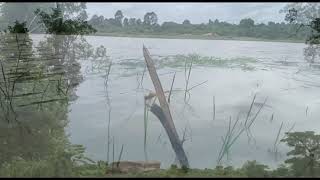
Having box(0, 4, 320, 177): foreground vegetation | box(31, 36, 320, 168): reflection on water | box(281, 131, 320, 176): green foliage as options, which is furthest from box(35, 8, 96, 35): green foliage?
box(281, 131, 320, 176): green foliage

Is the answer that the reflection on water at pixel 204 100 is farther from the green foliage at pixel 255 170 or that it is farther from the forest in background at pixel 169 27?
the green foliage at pixel 255 170

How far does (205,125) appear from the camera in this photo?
9.10 feet

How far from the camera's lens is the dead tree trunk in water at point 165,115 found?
244 centimetres

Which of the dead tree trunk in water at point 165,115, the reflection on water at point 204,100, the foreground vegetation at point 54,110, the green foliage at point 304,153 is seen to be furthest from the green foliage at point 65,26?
the green foliage at point 304,153

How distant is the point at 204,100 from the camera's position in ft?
9.57

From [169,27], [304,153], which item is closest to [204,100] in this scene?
[169,27]

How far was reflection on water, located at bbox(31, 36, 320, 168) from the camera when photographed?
2.55 m

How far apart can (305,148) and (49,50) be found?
70.4 inches

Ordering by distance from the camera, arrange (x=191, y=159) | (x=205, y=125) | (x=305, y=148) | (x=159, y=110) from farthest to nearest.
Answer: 1. (x=205, y=125)
2. (x=159, y=110)
3. (x=191, y=159)
4. (x=305, y=148)

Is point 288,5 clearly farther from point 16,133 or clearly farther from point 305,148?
point 16,133

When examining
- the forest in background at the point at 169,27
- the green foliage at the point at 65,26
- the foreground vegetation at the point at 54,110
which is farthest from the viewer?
the green foliage at the point at 65,26

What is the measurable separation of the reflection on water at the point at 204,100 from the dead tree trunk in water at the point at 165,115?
38 mm

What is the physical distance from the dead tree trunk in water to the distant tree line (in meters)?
0.19

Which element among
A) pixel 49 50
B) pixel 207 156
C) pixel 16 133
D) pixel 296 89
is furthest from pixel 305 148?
pixel 49 50
